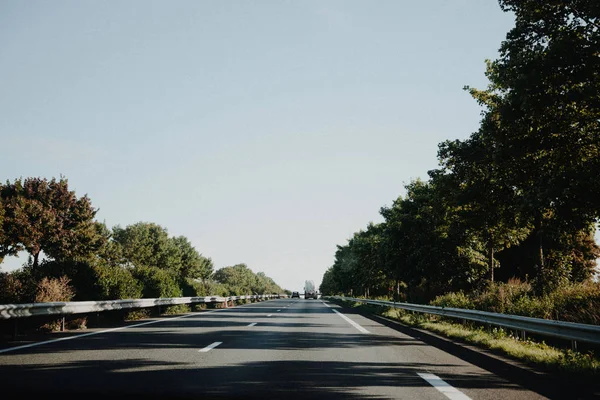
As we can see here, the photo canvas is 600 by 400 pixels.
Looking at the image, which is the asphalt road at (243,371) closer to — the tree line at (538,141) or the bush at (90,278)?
the tree line at (538,141)

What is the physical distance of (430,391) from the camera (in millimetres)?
Answer: 5711

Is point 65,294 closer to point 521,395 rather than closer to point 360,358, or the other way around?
point 360,358

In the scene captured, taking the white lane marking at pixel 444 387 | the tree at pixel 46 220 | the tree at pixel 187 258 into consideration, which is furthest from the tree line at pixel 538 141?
the tree at pixel 187 258

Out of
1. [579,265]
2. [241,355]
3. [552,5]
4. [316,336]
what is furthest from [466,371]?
[579,265]

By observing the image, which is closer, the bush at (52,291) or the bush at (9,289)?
the bush at (9,289)

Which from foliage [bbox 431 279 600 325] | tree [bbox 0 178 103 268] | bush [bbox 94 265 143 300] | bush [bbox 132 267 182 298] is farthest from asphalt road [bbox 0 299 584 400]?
tree [bbox 0 178 103 268]

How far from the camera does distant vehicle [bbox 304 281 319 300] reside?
332 ft

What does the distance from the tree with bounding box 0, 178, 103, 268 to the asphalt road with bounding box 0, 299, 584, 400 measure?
4371 cm

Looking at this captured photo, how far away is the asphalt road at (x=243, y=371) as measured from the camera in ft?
17.9

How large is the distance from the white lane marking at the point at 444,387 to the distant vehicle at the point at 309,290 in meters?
95.5

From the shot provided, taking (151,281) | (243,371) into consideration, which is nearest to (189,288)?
(151,281)

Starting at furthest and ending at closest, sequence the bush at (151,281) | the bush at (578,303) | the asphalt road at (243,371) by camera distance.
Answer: the bush at (151,281), the bush at (578,303), the asphalt road at (243,371)

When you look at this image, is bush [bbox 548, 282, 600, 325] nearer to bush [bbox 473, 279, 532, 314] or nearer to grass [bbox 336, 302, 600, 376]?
bush [bbox 473, 279, 532, 314]

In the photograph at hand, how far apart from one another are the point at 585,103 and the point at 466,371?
9562 mm
